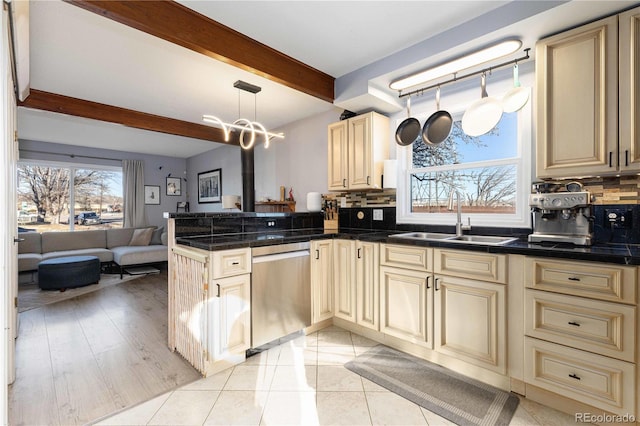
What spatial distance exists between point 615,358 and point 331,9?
254cm

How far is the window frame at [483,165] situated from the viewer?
2.30 meters

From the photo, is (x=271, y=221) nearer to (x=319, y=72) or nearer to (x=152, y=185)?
(x=319, y=72)

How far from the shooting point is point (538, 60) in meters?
1.93

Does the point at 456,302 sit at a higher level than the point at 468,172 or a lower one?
lower

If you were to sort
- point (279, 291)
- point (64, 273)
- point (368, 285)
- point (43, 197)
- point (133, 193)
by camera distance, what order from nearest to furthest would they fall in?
1. point (279, 291)
2. point (368, 285)
3. point (64, 273)
4. point (43, 197)
5. point (133, 193)

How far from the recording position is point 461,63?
2188 mm

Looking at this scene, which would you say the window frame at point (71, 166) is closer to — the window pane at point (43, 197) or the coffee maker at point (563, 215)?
the window pane at point (43, 197)

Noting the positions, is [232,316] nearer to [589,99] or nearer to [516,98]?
[516,98]

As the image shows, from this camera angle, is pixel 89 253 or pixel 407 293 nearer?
pixel 407 293

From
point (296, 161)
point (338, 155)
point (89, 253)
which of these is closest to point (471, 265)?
point (338, 155)

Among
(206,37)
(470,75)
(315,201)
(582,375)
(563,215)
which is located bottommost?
(582,375)

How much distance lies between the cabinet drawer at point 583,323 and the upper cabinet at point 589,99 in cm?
80

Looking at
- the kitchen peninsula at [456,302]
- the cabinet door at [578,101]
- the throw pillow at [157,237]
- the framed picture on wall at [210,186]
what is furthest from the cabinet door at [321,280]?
the throw pillow at [157,237]

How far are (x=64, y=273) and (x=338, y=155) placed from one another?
4.14 meters
